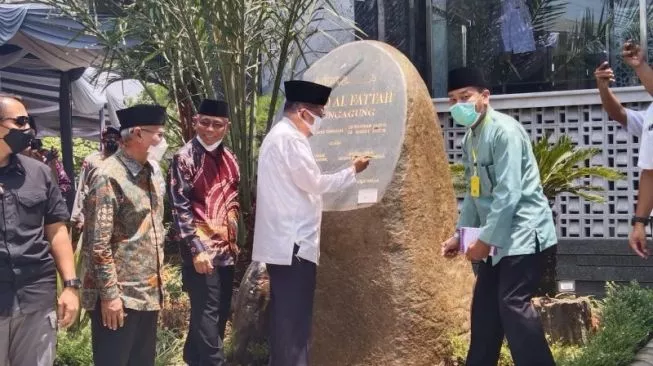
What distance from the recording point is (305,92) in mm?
5367

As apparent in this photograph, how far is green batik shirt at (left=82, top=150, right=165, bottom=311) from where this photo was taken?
4730mm

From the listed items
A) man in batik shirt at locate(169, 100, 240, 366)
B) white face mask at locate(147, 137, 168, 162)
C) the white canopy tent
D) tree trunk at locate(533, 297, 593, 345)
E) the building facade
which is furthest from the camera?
the white canopy tent

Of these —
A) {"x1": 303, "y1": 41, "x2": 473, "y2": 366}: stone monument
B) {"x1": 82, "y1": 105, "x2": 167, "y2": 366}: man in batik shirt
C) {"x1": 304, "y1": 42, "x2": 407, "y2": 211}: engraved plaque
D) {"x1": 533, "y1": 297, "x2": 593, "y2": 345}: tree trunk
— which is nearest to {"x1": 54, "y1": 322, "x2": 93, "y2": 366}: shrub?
{"x1": 303, "y1": 41, "x2": 473, "y2": 366}: stone monument

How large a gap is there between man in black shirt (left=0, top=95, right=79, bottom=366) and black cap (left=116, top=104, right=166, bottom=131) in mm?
609

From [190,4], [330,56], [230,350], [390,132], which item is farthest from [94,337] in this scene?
[190,4]

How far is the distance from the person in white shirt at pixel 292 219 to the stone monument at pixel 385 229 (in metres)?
0.73

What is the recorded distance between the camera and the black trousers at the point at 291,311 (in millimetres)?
5234

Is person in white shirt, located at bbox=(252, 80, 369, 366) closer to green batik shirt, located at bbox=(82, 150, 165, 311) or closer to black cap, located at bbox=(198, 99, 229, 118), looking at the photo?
green batik shirt, located at bbox=(82, 150, 165, 311)

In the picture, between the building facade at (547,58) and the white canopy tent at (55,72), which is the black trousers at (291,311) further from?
the building facade at (547,58)

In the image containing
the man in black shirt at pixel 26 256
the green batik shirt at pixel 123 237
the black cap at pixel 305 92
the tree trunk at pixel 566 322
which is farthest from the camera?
the tree trunk at pixel 566 322

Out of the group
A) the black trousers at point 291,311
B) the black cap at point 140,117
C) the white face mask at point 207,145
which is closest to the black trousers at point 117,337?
the black trousers at point 291,311

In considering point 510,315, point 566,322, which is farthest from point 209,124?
point 566,322

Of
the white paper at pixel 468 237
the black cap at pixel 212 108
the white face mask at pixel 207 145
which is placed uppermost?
the black cap at pixel 212 108

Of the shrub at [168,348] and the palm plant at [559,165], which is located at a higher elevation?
the palm plant at [559,165]
